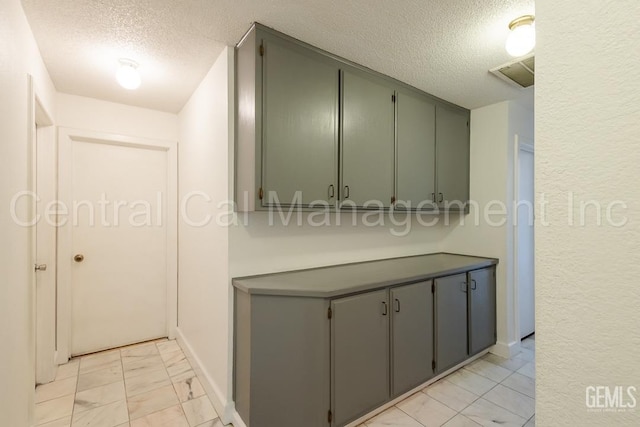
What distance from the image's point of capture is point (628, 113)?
488mm

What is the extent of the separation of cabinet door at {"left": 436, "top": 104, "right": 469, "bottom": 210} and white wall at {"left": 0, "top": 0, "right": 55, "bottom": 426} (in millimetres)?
2968

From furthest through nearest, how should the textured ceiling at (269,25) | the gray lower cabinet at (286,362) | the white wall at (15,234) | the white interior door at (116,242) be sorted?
the white interior door at (116,242), the gray lower cabinet at (286,362), the textured ceiling at (269,25), the white wall at (15,234)

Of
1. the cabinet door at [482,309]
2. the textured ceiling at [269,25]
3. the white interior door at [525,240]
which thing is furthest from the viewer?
the white interior door at [525,240]

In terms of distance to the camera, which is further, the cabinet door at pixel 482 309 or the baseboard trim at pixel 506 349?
the baseboard trim at pixel 506 349

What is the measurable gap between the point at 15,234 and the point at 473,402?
3057 mm

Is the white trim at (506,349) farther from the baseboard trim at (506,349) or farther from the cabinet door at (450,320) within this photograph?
the cabinet door at (450,320)

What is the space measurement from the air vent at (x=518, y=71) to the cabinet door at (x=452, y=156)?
591 mm

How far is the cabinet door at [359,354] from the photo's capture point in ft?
5.72

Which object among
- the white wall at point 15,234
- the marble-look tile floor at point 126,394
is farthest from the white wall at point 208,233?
the white wall at point 15,234

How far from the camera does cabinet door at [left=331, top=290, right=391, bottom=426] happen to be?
1.74 meters

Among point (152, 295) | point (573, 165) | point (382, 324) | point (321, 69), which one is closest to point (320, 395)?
point (382, 324)

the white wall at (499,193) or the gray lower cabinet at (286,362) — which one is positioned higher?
the white wall at (499,193)

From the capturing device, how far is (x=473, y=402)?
7.07 ft

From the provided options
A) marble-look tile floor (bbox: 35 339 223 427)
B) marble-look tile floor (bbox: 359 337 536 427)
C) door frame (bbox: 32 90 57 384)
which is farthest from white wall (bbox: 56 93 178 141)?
marble-look tile floor (bbox: 359 337 536 427)
